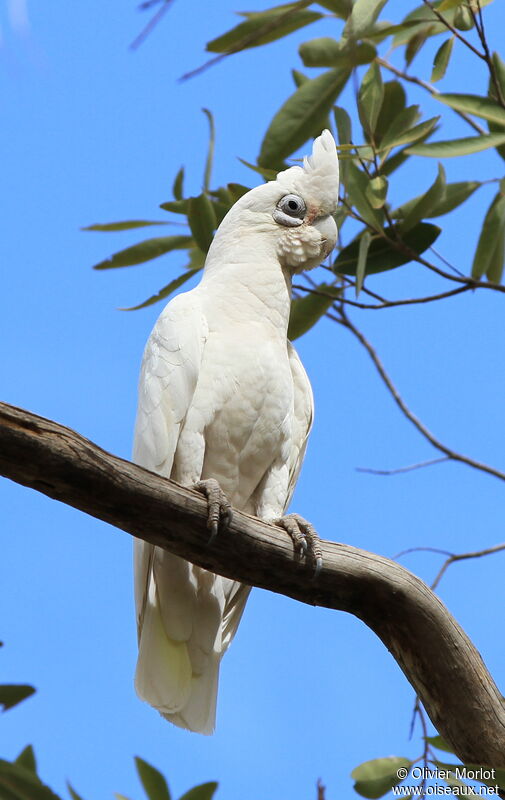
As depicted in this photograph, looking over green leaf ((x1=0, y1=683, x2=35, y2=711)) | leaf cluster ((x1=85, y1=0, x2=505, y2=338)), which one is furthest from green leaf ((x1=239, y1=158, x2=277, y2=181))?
green leaf ((x1=0, y1=683, x2=35, y2=711))

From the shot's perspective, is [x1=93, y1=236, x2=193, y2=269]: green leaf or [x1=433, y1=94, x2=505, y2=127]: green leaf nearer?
[x1=433, y1=94, x2=505, y2=127]: green leaf

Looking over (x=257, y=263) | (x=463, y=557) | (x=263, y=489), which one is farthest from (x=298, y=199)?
(x=463, y=557)

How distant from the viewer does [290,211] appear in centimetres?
299

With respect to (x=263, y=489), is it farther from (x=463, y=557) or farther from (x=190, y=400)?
(x=463, y=557)

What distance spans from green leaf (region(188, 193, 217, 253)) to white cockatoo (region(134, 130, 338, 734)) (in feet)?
0.59

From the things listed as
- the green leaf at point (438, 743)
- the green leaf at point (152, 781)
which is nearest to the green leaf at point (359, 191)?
the green leaf at point (438, 743)

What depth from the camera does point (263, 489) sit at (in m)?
2.83

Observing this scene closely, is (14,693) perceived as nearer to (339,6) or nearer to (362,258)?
(362,258)

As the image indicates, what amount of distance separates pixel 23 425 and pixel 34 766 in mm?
653

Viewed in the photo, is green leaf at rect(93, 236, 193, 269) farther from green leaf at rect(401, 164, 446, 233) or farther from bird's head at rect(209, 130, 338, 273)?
green leaf at rect(401, 164, 446, 233)

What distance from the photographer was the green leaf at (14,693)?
5.55ft

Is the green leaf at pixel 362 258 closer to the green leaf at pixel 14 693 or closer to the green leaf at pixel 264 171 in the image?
the green leaf at pixel 264 171

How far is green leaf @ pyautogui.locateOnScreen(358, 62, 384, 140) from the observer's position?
2.77 metres

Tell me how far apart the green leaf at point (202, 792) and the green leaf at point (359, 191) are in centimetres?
173
